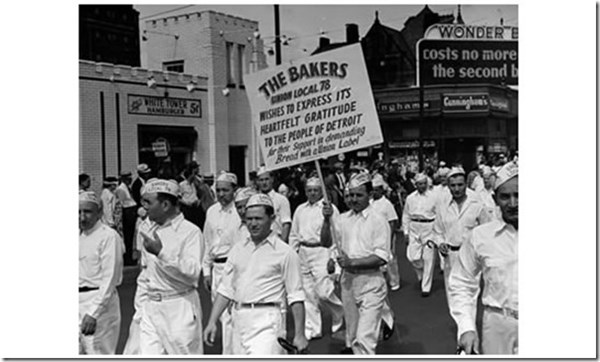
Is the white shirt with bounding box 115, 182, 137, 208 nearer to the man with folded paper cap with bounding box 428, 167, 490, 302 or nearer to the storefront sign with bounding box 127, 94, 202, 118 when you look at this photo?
the storefront sign with bounding box 127, 94, 202, 118

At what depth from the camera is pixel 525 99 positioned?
6.02 m

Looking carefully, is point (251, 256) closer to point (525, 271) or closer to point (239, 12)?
point (525, 271)

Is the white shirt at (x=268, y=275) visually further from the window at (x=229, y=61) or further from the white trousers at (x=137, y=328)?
the window at (x=229, y=61)

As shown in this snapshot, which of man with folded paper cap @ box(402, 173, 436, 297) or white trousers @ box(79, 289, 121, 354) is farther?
man with folded paper cap @ box(402, 173, 436, 297)

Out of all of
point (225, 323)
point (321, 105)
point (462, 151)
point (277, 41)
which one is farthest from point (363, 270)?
point (462, 151)

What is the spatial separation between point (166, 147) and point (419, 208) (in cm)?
414

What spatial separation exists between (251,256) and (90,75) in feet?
19.2

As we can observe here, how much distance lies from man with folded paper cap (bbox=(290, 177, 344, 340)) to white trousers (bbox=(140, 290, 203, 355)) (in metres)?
2.64

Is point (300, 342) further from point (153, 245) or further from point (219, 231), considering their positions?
point (219, 231)

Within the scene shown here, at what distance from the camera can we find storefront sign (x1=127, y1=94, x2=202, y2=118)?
12.8 m

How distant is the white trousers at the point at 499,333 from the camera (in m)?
5.29

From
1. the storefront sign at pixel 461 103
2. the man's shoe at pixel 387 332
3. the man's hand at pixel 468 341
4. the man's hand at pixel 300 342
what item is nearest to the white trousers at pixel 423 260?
the man's shoe at pixel 387 332

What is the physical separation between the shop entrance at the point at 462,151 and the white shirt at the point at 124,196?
7.68 meters

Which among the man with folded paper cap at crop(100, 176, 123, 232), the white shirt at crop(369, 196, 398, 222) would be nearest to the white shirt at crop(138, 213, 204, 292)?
the white shirt at crop(369, 196, 398, 222)
